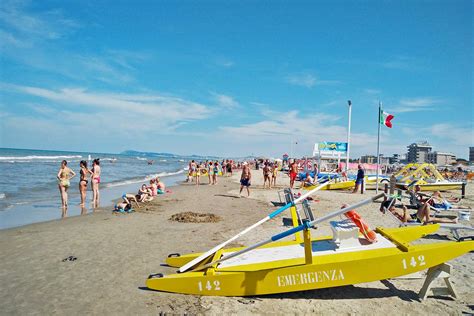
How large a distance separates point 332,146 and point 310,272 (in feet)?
93.4

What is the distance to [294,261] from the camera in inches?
185

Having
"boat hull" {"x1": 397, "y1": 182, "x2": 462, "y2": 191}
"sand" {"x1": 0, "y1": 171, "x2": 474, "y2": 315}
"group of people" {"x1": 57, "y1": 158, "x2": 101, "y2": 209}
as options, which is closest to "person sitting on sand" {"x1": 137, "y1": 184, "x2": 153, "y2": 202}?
"group of people" {"x1": 57, "y1": 158, "x2": 101, "y2": 209}

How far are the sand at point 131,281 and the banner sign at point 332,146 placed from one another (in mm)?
22940

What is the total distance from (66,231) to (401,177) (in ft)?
74.8

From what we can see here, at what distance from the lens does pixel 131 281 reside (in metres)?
5.32

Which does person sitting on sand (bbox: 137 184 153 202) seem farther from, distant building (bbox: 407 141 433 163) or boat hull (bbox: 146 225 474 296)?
distant building (bbox: 407 141 433 163)

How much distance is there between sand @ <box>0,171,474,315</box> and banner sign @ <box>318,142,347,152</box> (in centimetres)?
2294

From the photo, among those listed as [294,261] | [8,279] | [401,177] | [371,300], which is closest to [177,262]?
[294,261]

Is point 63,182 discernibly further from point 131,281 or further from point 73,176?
point 131,281

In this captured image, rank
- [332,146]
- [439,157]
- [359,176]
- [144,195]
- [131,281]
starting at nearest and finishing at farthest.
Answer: [131,281] < [144,195] < [359,176] < [332,146] < [439,157]

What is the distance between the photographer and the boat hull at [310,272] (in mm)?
4504

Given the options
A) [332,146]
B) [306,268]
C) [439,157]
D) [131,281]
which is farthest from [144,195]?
[439,157]

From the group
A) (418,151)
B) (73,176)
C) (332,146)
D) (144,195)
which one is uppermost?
(418,151)

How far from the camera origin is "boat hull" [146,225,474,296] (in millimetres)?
4504
